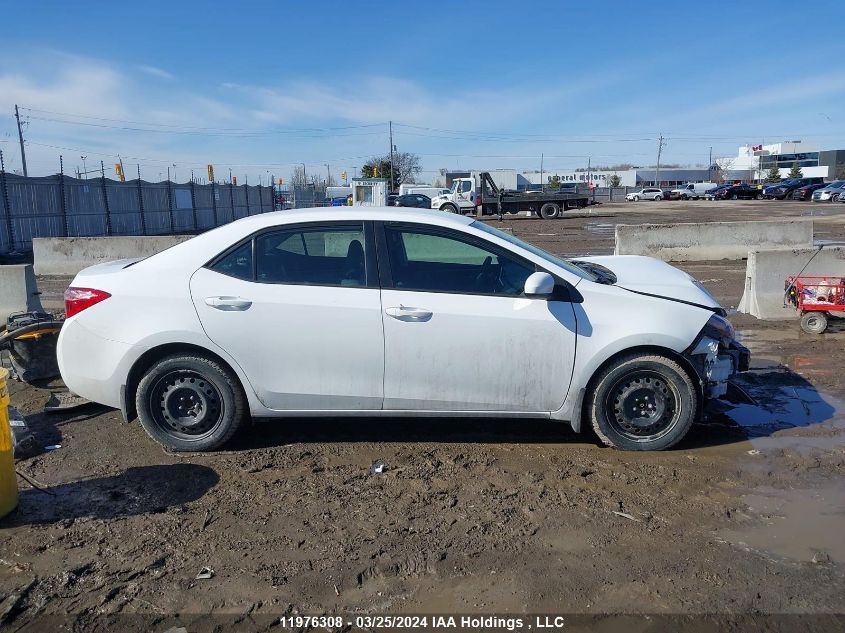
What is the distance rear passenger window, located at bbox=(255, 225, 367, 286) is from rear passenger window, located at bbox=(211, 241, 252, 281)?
6cm

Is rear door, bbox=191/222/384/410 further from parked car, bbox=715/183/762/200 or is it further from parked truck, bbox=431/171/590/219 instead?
parked car, bbox=715/183/762/200

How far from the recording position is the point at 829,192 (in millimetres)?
51781

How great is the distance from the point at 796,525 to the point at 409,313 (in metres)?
2.61

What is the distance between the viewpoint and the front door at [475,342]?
472 cm

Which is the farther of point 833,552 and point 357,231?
point 357,231

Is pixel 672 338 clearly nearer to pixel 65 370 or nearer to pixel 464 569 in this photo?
pixel 464 569

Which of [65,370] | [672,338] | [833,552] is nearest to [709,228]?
[672,338]

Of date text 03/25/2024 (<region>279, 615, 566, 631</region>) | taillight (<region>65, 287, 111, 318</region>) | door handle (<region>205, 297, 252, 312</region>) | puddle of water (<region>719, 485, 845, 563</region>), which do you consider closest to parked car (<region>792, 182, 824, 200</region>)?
puddle of water (<region>719, 485, 845, 563</region>)

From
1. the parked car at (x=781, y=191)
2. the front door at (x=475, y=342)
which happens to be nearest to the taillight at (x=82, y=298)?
the front door at (x=475, y=342)

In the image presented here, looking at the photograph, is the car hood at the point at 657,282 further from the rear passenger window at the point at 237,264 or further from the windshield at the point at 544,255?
the rear passenger window at the point at 237,264

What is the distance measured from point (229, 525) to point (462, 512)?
4.40ft

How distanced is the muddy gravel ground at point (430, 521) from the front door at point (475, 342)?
45cm

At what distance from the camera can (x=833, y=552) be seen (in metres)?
3.61

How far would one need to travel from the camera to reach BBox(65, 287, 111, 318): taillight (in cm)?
494
